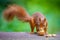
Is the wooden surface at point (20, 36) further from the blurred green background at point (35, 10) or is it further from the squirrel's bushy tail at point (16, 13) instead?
the squirrel's bushy tail at point (16, 13)

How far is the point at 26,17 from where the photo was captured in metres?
1.61

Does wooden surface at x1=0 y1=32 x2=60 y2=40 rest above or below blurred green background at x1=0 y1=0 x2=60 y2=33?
below

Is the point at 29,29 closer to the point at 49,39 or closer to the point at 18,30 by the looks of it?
the point at 18,30

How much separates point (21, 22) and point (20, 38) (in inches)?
8.4

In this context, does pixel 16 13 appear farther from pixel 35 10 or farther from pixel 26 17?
pixel 35 10

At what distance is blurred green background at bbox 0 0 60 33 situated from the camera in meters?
1.57

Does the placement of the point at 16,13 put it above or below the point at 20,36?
above

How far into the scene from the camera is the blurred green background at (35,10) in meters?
1.57

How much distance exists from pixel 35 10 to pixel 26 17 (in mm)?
145

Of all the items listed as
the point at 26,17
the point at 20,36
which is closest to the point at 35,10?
the point at 26,17

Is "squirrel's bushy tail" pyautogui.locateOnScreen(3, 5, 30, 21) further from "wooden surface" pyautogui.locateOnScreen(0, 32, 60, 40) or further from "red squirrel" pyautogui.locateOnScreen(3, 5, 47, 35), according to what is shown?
"wooden surface" pyautogui.locateOnScreen(0, 32, 60, 40)

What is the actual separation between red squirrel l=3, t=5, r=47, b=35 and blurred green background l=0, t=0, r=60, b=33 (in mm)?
45

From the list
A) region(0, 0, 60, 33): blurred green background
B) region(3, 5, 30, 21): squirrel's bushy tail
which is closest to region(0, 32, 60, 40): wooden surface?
region(0, 0, 60, 33): blurred green background

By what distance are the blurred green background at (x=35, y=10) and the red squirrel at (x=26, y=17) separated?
4cm
